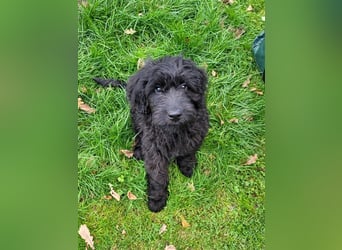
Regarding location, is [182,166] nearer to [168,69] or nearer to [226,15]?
[168,69]

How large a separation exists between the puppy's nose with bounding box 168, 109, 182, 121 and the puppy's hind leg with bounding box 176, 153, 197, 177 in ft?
2.05

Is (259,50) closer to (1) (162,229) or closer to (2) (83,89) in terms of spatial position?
(2) (83,89)

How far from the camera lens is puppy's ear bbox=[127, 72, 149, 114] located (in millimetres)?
2740

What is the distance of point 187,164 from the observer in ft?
10.4

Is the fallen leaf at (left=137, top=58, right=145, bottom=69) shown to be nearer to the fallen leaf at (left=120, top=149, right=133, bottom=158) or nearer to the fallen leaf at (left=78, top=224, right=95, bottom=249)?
the fallen leaf at (left=120, top=149, right=133, bottom=158)

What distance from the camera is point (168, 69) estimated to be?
8.76 ft

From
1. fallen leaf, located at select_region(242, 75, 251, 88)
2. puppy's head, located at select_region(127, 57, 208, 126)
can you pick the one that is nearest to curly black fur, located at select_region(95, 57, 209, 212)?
puppy's head, located at select_region(127, 57, 208, 126)

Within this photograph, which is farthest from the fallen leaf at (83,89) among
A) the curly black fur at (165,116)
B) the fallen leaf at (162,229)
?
the fallen leaf at (162,229)

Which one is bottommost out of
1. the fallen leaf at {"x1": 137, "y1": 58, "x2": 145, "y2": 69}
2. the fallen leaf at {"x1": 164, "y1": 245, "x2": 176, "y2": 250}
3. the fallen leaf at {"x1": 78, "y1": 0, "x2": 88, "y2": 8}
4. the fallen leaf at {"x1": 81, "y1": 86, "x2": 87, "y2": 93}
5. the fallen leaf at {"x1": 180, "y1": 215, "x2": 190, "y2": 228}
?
the fallen leaf at {"x1": 164, "y1": 245, "x2": 176, "y2": 250}

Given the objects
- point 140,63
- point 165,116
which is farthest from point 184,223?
point 140,63

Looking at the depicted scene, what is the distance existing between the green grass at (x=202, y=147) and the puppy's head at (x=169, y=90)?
0.35 meters

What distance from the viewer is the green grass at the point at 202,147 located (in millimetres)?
3018
